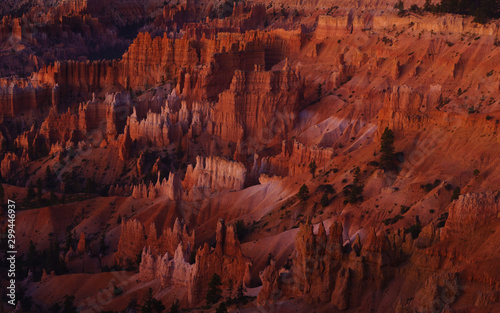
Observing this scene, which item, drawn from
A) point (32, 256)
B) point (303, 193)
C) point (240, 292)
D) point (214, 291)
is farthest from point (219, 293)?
point (32, 256)

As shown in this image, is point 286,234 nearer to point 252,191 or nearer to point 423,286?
point 252,191

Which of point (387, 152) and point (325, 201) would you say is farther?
point (387, 152)

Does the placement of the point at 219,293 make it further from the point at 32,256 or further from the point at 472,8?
the point at 472,8

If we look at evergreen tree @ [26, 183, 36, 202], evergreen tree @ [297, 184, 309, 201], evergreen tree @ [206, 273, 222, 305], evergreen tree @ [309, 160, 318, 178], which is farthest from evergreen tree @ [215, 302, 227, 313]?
evergreen tree @ [26, 183, 36, 202]

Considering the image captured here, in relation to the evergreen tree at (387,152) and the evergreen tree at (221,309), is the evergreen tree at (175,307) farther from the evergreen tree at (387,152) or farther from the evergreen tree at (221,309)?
the evergreen tree at (387,152)

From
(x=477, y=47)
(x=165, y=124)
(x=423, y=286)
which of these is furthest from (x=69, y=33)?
(x=423, y=286)

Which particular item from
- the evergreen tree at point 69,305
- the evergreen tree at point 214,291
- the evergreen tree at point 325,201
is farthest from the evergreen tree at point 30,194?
the evergreen tree at point 214,291

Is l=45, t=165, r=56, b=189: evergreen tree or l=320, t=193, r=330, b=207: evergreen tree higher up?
l=320, t=193, r=330, b=207: evergreen tree

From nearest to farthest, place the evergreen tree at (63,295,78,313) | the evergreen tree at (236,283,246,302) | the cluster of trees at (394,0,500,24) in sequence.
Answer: the evergreen tree at (236,283,246,302)
the evergreen tree at (63,295,78,313)
the cluster of trees at (394,0,500,24)

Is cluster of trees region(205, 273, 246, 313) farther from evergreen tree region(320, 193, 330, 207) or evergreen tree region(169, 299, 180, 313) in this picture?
evergreen tree region(320, 193, 330, 207)
